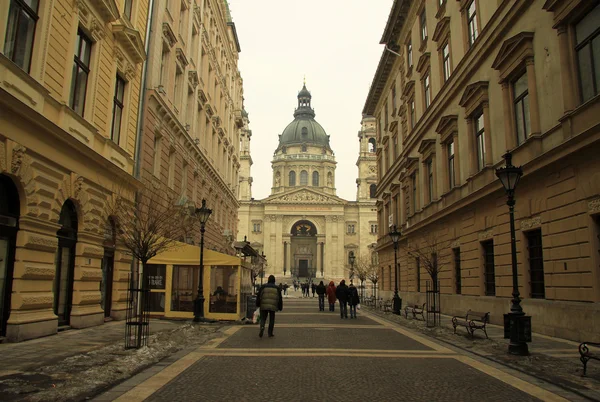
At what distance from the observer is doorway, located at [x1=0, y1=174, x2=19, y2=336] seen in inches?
428

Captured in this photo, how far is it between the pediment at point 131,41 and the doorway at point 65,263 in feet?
19.4

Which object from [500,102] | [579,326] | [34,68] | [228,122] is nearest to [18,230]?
[34,68]

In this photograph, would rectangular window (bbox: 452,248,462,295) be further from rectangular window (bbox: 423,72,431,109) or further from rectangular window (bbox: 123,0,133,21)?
rectangular window (bbox: 123,0,133,21)

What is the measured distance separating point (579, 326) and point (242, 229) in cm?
8833

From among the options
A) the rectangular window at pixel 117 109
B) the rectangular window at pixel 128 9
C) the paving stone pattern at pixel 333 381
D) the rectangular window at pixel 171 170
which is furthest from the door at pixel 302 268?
the paving stone pattern at pixel 333 381

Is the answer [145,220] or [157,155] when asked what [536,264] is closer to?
[145,220]

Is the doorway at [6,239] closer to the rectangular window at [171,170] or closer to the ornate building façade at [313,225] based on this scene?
the rectangular window at [171,170]

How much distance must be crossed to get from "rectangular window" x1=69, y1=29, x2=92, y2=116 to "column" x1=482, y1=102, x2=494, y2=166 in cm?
1369

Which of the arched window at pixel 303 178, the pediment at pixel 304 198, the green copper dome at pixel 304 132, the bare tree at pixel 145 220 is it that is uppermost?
the green copper dome at pixel 304 132

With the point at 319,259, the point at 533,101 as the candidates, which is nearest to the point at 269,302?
the point at 533,101

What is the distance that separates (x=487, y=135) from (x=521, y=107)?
2.43 meters

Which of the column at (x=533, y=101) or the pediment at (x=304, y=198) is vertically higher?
the pediment at (x=304, y=198)

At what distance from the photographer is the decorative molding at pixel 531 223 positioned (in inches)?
580

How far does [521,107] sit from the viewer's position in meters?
16.2
